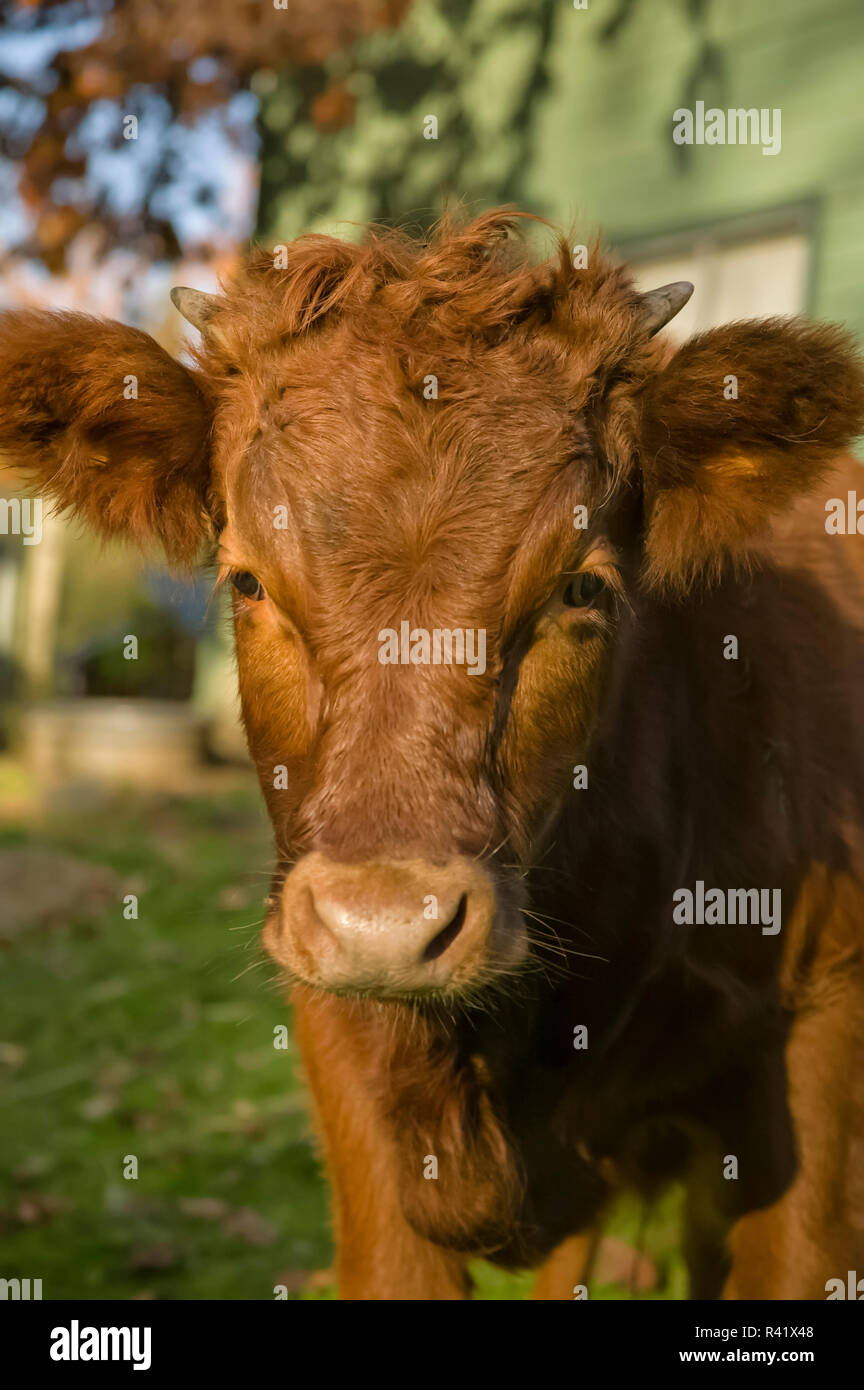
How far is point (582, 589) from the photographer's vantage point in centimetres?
245

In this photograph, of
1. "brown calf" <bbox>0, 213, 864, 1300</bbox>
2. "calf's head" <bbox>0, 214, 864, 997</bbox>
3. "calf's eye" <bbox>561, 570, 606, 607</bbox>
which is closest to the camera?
"calf's head" <bbox>0, 214, 864, 997</bbox>

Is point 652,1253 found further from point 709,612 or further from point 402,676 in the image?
point 402,676

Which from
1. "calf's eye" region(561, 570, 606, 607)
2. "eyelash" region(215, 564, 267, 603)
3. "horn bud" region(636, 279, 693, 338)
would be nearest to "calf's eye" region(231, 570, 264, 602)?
"eyelash" region(215, 564, 267, 603)

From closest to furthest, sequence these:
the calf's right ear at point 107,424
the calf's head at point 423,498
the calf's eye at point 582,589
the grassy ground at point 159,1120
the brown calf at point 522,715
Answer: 1. the calf's head at point 423,498
2. the brown calf at point 522,715
3. the calf's eye at point 582,589
4. the calf's right ear at point 107,424
5. the grassy ground at point 159,1120

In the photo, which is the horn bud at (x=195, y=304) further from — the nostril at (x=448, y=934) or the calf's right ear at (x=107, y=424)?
the nostril at (x=448, y=934)

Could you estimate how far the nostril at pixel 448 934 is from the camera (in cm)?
199

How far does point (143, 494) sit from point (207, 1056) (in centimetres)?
335

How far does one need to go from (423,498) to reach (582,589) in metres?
0.37

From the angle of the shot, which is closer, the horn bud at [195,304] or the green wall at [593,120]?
the horn bud at [195,304]

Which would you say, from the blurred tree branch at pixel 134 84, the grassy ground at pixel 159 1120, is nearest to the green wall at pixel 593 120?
the blurred tree branch at pixel 134 84

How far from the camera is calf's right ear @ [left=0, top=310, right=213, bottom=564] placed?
260cm

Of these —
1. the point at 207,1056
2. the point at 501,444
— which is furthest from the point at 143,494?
the point at 207,1056

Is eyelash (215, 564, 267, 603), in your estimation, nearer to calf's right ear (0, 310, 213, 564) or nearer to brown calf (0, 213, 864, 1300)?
brown calf (0, 213, 864, 1300)

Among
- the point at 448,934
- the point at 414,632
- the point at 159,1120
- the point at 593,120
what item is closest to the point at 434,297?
the point at 414,632
